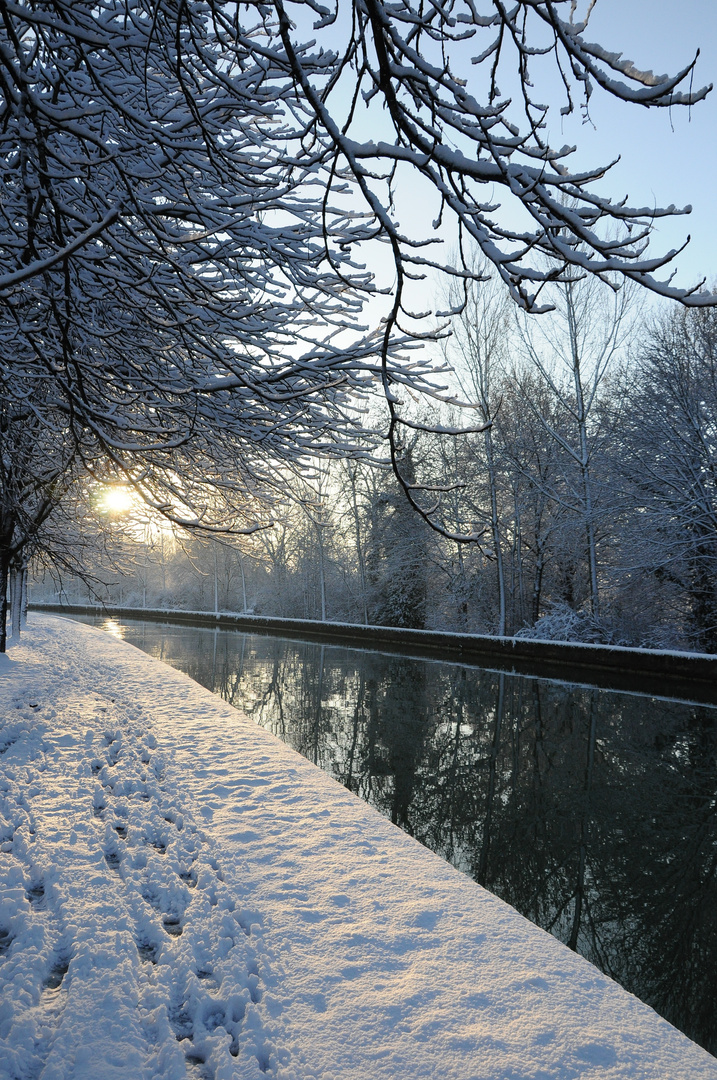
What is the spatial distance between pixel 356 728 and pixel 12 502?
17.9 ft

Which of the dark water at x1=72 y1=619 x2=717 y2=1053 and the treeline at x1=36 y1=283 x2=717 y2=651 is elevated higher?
the treeline at x1=36 y1=283 x2=717 y2=651

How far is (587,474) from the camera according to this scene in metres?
17.7

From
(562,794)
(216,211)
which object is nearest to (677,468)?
(562,794)

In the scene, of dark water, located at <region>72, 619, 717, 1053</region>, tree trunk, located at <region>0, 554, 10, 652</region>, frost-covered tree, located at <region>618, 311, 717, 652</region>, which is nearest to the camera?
dark water, located at <region>72, 619, 717, 1053</region>

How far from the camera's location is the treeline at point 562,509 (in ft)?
46.3

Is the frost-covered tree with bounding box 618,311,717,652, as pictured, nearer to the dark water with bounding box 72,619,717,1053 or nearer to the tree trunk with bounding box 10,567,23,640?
the dark water with bounding box 72,619,717,1053

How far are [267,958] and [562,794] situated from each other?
400cm

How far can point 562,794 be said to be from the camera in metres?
5.83

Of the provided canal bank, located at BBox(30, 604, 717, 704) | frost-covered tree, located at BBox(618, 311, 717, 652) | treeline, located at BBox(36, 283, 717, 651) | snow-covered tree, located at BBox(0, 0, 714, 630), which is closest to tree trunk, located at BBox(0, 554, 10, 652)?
treeline, located at BBox(36, 283, 717, 651)

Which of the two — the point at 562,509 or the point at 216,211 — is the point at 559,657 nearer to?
the point at 562,509

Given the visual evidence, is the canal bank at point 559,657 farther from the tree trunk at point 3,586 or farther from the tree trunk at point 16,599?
the tree trunk at point 3,586

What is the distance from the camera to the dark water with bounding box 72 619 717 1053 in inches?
142

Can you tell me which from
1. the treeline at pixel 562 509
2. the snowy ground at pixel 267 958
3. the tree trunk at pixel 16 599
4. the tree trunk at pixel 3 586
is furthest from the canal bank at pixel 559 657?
the tree trunk at pixel 3 586

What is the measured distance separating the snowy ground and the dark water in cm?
77
